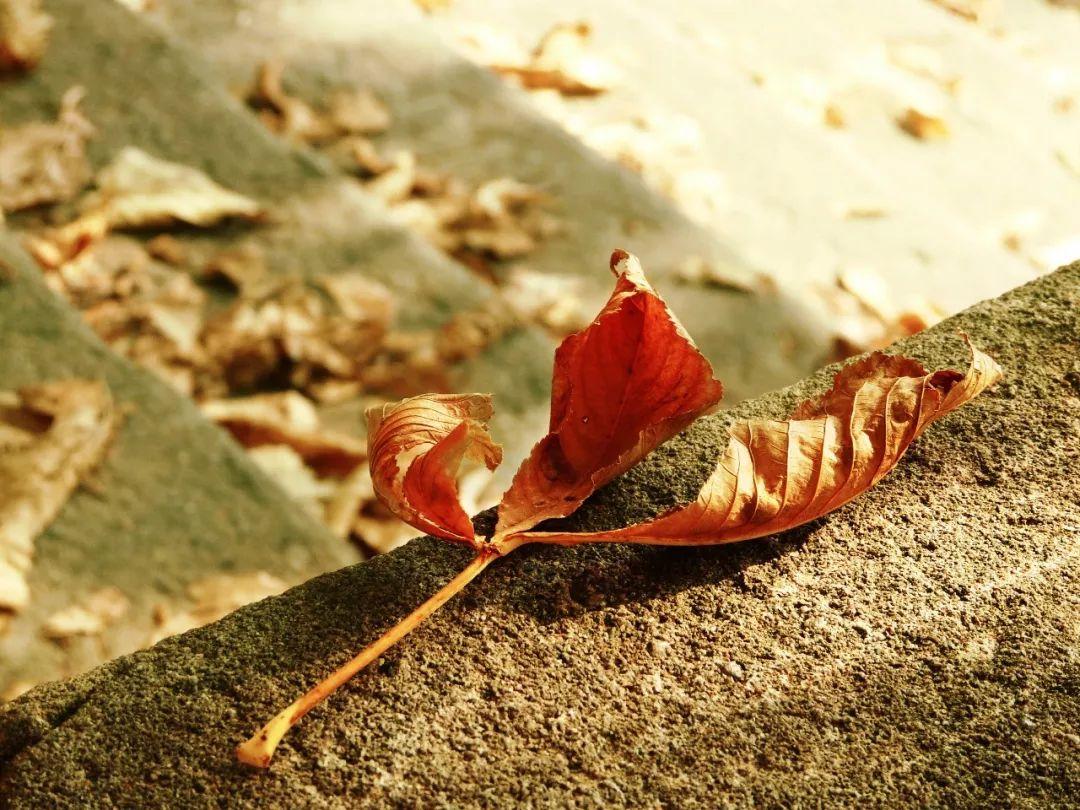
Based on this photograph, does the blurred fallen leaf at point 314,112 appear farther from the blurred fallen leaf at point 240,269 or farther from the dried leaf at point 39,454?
the dried leaf at point 39,454

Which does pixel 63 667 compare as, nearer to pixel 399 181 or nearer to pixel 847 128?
pixel 399 181

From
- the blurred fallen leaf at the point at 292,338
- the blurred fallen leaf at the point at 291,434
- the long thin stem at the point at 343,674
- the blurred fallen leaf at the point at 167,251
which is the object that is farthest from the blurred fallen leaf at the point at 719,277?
the long thin stem at the point at 343,674

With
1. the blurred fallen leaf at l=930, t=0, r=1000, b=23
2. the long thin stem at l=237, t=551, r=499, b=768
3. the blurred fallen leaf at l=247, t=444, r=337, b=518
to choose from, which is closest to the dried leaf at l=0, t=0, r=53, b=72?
the blurred fallen leaf at l=247, t=444, r=337, b=518

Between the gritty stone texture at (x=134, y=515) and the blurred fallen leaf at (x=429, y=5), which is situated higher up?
the blurred fallen leaf at (x=429, y=5)

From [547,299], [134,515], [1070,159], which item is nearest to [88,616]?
[134,515]

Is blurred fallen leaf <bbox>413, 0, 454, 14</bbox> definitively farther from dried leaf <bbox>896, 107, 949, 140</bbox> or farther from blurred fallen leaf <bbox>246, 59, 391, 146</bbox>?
dried leaf <bbox>896, 107, 949, 140</bbox>

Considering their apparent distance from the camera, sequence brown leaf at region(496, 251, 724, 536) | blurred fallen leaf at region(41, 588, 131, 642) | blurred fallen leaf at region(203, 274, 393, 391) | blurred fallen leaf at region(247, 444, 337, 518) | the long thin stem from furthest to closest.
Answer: blurred fallen leaf at region(203, 274, 393, 391)
blurred fallen leaf at region(247, 444, 337, 518)
blurred fallen leaf at region(41, 588, 131, 642)
brown leaf at region(496, 251, 724, 536)
the long thin stem
